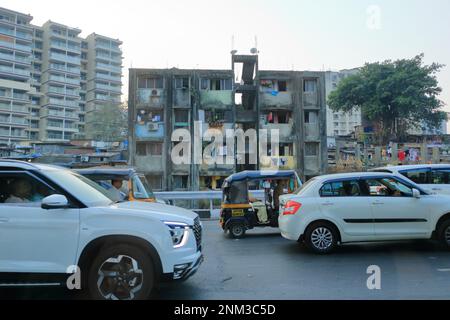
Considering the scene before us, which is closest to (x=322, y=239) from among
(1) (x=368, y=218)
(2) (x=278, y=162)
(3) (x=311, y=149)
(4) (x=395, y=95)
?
(1) (x=368, y=218)

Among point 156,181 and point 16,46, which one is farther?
point 16,46

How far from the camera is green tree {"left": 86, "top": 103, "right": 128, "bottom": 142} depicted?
195 ft

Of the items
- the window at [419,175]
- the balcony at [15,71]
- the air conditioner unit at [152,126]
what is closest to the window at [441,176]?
the window at [419,175]

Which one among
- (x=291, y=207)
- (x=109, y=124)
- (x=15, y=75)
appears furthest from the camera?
(x=15, y=75)

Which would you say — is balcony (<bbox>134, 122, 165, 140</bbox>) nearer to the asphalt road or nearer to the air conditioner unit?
the air conditioner unit

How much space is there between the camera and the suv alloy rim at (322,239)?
735 centimetres

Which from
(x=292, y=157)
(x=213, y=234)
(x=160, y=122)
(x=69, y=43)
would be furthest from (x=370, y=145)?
(x=69, y=43)

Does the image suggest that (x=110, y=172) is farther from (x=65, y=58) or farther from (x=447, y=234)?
(x=65, y=58)

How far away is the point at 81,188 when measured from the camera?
4.84 meters

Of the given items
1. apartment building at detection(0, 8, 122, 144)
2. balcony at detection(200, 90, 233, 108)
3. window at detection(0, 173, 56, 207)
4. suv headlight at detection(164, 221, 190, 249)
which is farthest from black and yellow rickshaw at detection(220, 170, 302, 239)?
apartment building at detection(0, 8, 122, 144)

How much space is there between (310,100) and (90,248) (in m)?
30.1

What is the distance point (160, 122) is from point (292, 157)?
11.6m
